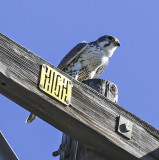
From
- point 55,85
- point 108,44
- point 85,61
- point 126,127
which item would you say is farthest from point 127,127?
point 108,44

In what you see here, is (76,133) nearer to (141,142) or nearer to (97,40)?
(141,142)

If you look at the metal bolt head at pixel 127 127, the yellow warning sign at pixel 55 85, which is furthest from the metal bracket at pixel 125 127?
the yellow warning sign at pixel 55 85

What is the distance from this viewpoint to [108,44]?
6645 millimetres

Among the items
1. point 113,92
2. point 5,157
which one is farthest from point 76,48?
point 5,157

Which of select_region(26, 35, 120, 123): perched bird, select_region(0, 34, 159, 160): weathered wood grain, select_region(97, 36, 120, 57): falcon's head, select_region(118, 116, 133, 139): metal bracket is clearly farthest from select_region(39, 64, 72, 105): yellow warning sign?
select_region(97, 36, 120, 57): falcon's head

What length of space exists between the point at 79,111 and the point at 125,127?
31 cm

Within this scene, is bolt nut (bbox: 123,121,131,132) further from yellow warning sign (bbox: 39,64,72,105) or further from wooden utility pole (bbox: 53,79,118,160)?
yellow warning sign (bbox: 39,64,72,105)

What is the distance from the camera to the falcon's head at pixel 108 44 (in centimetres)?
641

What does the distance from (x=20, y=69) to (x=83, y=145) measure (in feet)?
2.22

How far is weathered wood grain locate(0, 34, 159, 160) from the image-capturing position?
2.17 meters

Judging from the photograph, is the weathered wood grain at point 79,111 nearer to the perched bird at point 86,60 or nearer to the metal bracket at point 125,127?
the metal bracket at point 125,127

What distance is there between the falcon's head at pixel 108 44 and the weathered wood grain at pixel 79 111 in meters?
3.81

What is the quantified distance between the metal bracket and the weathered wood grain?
0.09ft

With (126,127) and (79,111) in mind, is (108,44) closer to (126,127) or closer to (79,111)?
(126,127)
